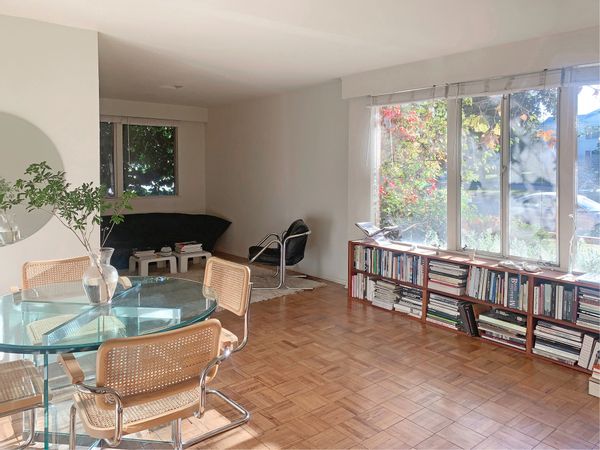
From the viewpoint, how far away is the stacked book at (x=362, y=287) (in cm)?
505

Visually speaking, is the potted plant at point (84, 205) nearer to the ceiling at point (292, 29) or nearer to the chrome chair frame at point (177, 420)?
the chrome chair frame at point (177, 420)

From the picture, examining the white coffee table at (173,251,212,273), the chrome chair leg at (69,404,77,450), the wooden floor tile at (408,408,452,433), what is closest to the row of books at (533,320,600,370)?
the wooden floor tile at (408,408,452,433)

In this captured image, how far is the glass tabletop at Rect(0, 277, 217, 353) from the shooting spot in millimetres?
1954

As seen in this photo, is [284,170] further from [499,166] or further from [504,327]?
[504,327]

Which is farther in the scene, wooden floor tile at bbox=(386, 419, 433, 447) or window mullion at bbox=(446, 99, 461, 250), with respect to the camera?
window mullion at bbox=(446, 99, 461, 250)

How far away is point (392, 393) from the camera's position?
9.82 ft

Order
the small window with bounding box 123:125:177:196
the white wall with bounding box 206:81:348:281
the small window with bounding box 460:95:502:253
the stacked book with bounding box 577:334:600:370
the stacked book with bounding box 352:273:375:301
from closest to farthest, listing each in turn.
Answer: the stacked book with bounding box 577:334:600:370 < the small window with bounding box 460:95:502:253 < the stacked book with bounding box 352:273:375:301 < the white wall with bounding box 206:81:348:281 < the small window with bounding box 123:125:177:196

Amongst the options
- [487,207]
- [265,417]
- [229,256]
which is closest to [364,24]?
[487,207]

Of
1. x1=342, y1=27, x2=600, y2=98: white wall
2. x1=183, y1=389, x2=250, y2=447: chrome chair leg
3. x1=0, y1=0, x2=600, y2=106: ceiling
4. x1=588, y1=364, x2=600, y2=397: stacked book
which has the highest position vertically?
x1=0, y1=0, x2=600, y2=106: ceiling

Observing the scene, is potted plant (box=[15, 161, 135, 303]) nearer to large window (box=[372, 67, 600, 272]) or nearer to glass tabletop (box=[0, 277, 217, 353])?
glass tabletop (box=[0, 277, 217, 353])

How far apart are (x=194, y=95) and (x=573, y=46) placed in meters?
4.91

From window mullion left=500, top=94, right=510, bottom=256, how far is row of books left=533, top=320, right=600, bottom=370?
0.86 metres

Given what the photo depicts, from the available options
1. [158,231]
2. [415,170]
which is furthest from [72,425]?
[158,231]

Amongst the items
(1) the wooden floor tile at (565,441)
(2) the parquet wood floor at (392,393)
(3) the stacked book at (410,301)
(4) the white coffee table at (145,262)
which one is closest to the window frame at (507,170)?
(3) the stacked book at (410,301)
